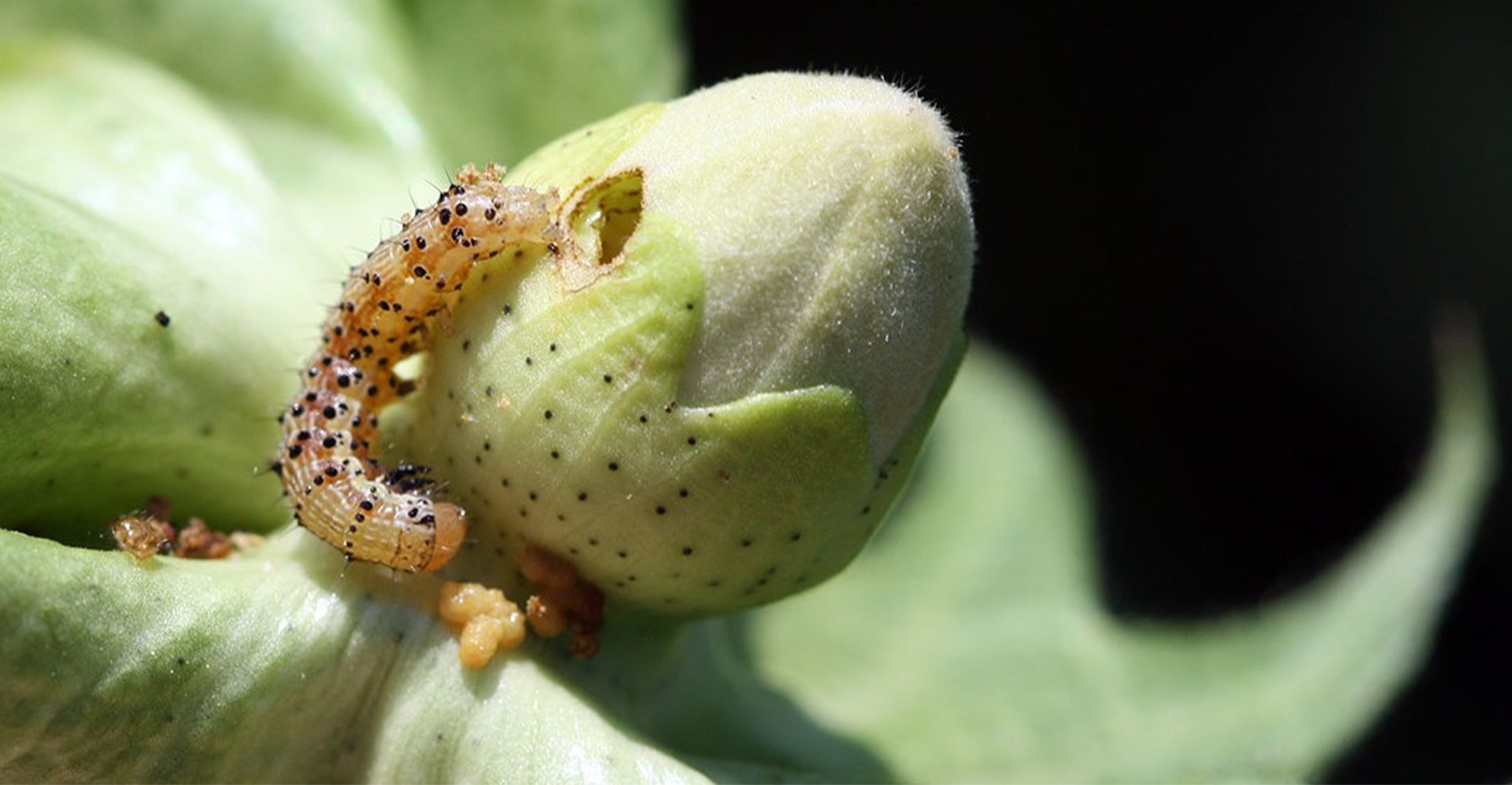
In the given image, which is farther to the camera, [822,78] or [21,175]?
[21,175]

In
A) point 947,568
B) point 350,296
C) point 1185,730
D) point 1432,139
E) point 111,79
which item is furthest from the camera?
point 1432,139

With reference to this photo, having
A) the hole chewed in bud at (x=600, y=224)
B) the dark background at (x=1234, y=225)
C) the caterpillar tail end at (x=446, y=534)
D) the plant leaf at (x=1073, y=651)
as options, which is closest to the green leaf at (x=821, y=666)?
the plant leaf at (x=1073, y=651)

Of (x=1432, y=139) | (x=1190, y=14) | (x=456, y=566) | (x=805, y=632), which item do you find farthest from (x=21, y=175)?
(x=1432, y=139)

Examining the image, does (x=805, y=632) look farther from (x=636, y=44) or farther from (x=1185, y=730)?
(x=636, y=44)

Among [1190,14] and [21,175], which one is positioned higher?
[1190,14]

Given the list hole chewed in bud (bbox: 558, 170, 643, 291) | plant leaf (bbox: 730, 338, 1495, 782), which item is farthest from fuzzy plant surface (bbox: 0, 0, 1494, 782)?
plant leaf (bbox: 730, 338, 1495, 782)

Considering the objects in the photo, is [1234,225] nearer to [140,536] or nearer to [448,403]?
[448,403]

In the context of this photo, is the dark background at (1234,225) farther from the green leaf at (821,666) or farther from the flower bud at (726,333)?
the flower bud at (726,333)
